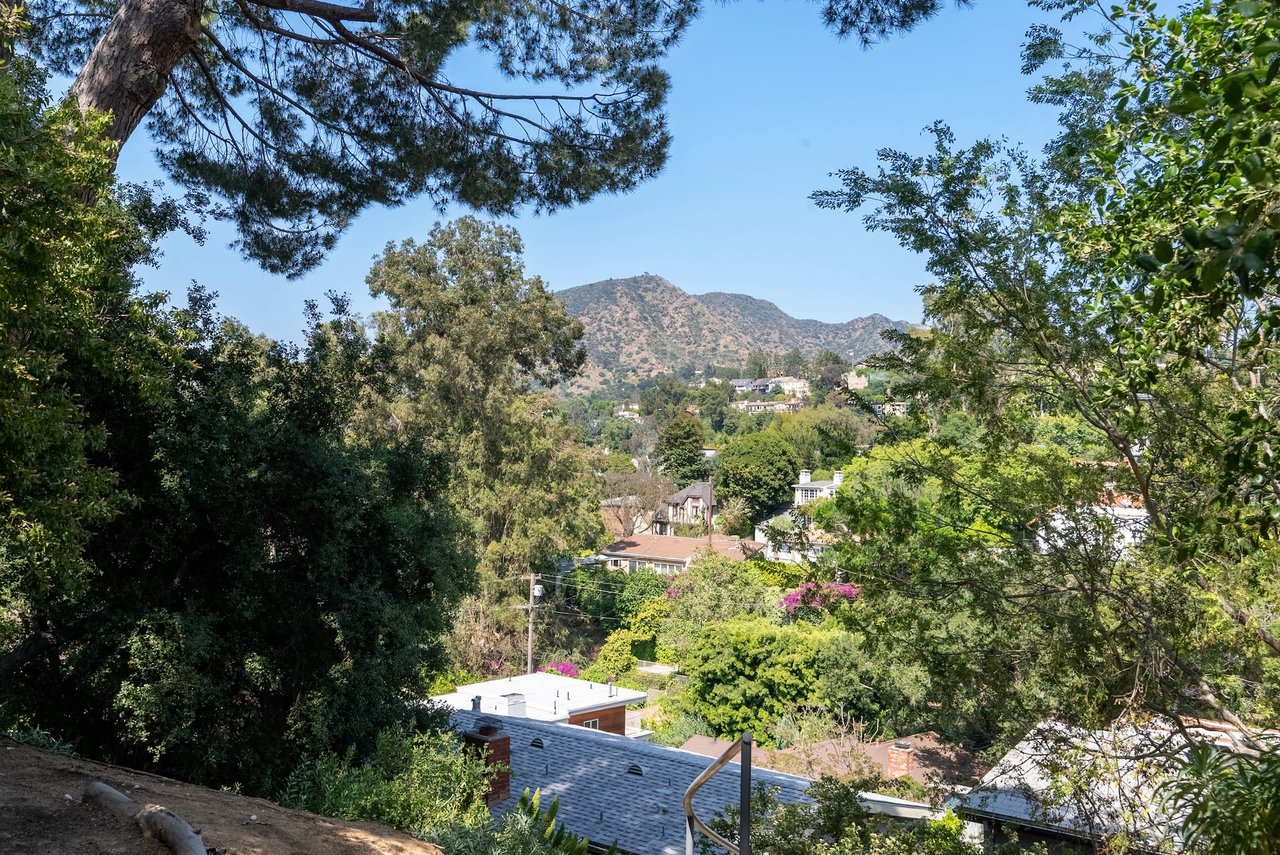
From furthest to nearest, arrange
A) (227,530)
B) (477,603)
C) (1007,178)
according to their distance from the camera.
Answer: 1. (477,603)
2. (227,530)
3. (1007,178)

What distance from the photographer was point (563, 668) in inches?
1051

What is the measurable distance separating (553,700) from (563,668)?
29.5 feet

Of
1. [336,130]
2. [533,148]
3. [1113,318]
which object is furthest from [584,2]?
[1113,318]

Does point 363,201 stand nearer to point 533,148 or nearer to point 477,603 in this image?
point 533,148

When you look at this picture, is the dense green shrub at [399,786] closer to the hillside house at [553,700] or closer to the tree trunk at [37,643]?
the tree trunk at [37,643]

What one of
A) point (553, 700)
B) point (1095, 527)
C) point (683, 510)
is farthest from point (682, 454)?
point (1095, 527)

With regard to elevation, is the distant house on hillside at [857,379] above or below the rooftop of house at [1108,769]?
above

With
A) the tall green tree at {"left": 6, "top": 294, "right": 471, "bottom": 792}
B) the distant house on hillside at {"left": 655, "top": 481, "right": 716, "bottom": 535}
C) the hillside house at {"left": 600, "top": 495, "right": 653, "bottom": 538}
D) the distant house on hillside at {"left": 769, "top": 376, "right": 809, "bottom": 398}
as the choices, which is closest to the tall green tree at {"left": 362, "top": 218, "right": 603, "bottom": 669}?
the tall green tree at {"left": 6, "top": 294, "right": 471, "bottom": 792}

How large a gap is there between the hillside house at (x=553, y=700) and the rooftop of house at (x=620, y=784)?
120 inches

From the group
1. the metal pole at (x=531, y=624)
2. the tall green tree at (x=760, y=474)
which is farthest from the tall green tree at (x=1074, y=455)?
the tall green tree at (x=760, y=474)

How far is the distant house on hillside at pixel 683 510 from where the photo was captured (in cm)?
4941

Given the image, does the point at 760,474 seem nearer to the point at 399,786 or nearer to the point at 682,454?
the point at 682,454

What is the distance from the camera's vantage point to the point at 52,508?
434cm

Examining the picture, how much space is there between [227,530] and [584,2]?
20.6ft
